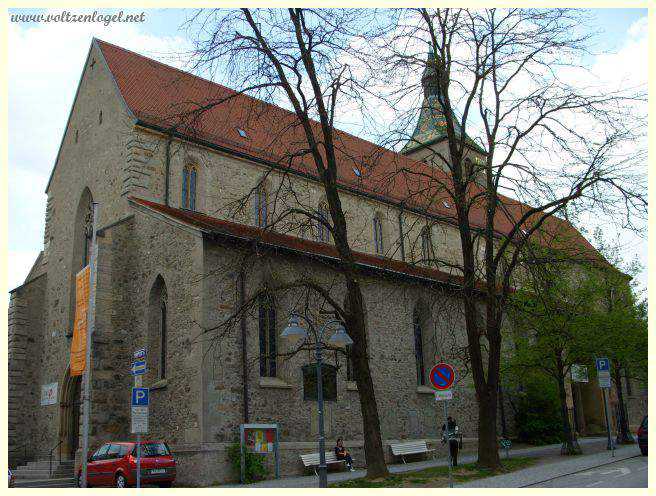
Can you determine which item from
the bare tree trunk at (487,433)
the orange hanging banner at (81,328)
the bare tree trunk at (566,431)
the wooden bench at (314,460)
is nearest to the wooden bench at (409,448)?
the wooden bench at (314,460)

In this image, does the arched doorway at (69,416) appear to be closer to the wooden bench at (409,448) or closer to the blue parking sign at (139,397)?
the wooden bench at (409,448)

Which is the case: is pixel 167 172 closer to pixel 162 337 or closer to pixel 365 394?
pixel 162 337

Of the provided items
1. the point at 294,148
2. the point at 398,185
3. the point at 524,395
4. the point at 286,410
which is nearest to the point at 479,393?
the point at 286,410

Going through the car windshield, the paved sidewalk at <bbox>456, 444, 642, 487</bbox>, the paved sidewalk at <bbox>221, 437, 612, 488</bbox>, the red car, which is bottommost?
the paved sidewalk at <bbox>221, 437, 612, 488</bbox>

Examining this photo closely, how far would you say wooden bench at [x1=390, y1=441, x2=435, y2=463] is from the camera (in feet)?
68.8

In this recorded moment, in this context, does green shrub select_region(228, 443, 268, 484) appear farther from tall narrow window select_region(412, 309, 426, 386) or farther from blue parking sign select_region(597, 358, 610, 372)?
blue parking sign select_region(597, 358, 610, 372)

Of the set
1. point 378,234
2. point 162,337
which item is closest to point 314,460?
point 162,337

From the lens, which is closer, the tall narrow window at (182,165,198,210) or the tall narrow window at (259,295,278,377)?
the tall narrow window at (259,295,278,377)

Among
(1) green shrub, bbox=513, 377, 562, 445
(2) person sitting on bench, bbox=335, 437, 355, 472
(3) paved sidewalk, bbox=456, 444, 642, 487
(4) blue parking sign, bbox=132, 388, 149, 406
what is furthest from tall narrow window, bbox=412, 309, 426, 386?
(4) blue parking sign, bbox=132, 388, 149, 406

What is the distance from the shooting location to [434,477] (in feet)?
50.5

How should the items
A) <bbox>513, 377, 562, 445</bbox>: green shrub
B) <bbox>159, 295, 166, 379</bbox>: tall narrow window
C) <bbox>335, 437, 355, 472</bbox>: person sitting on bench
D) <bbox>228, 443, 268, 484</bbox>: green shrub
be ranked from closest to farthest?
<bbox>228, 443, 268, 484</bbox>: green shrub, <bbox>335, 437, 355, 472</bbox>: person sitting on bench, <bbox>159, 295, 166, 379</bbox>: tall narrow window, <bbox>513, 377, 562, 445</bbox>: green shrub

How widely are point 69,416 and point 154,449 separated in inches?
301

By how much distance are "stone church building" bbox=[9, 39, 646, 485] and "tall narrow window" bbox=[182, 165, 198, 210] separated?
66 mm

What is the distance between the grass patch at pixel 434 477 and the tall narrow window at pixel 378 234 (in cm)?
1266
